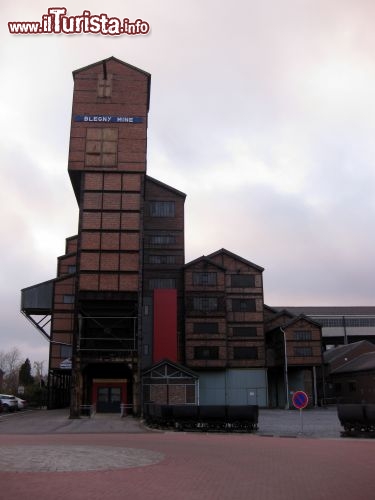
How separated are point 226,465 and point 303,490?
11.3ft

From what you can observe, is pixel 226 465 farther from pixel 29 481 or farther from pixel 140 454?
pixel 29 481

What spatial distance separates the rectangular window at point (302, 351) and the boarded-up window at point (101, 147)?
86.2 feet

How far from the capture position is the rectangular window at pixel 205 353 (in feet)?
172

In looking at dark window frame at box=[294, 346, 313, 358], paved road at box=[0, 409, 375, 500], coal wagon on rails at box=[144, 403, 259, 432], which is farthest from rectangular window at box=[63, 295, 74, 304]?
paved road at box=[0, 409, 375, 500]

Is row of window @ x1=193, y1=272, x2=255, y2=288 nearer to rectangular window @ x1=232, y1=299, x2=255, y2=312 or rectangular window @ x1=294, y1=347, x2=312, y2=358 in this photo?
rectangular window @ x1=232, y1=299, x2=255, y2=312

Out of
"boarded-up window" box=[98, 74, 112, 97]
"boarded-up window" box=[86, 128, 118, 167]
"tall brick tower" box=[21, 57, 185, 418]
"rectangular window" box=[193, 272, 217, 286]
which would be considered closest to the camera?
"tall brick tower" box=[21, 57, 185, 418]

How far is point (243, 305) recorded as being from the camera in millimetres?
55344

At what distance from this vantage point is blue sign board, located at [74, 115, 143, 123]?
43375 millimetres

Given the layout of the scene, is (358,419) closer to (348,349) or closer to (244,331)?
(244,331)

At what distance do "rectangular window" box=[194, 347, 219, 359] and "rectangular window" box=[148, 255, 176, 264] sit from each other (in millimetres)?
9249

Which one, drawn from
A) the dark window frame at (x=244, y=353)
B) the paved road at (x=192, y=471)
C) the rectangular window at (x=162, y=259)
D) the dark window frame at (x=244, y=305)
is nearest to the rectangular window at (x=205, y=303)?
the dark window frame at (x=244, y=305)

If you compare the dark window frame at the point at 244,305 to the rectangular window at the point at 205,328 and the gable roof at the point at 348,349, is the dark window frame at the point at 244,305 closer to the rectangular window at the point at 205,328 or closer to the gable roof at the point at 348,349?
the rectangular window at the point at 205,328

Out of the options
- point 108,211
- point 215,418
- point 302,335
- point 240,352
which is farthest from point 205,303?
point 215,418

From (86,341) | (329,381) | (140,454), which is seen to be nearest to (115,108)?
(86,341)
